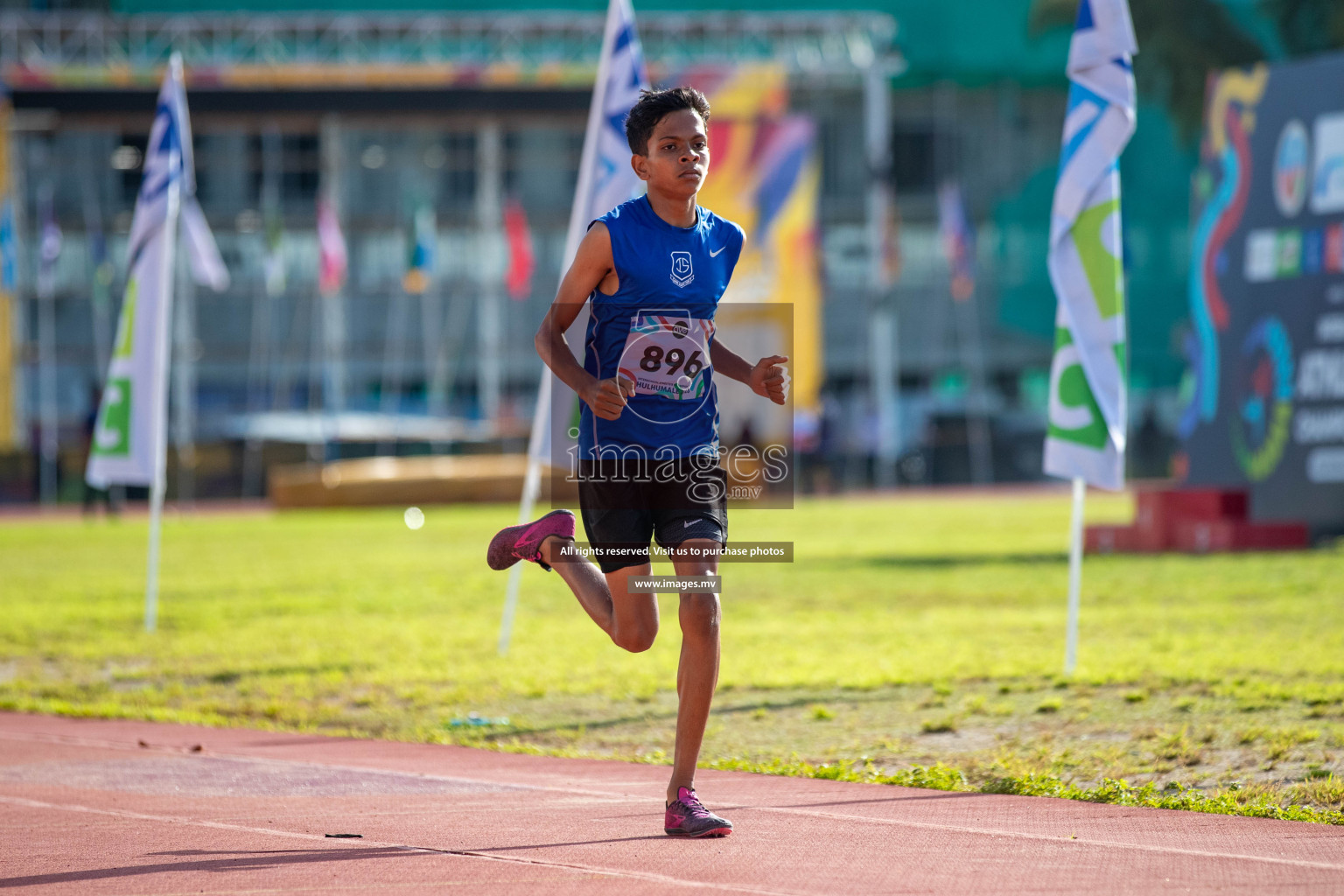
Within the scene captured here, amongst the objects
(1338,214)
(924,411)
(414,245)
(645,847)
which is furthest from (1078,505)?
(924,411)

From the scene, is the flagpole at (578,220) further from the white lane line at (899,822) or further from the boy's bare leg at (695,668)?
the boy's bare leg at (695,668)

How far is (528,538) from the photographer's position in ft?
18.4

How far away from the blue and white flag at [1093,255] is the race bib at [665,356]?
4415 mm

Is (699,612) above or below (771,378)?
below

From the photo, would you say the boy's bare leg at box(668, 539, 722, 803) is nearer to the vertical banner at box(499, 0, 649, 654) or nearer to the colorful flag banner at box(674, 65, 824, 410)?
the vertical banner at box(499, 0, 649, 654)

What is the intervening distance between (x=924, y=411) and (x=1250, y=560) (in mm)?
39597

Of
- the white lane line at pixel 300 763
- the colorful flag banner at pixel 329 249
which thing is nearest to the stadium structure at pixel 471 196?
the colorful flag banner at pixel 329 249

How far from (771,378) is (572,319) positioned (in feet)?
2.20

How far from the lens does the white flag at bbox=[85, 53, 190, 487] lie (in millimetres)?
12242

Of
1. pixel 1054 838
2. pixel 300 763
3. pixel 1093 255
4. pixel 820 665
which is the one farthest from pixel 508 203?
pixel 1054 838

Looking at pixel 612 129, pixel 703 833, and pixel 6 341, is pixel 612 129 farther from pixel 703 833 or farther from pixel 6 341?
pixel 6 341

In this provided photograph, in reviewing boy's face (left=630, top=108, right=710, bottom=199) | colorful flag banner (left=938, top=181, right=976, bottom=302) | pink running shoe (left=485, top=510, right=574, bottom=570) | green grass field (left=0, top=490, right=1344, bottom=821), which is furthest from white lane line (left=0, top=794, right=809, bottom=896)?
colorful flag banner (left=938, top=181, right=976, bottom=302)

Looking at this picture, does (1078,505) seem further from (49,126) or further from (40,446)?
(49,126)

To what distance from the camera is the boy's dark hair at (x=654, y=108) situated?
5316 mm
